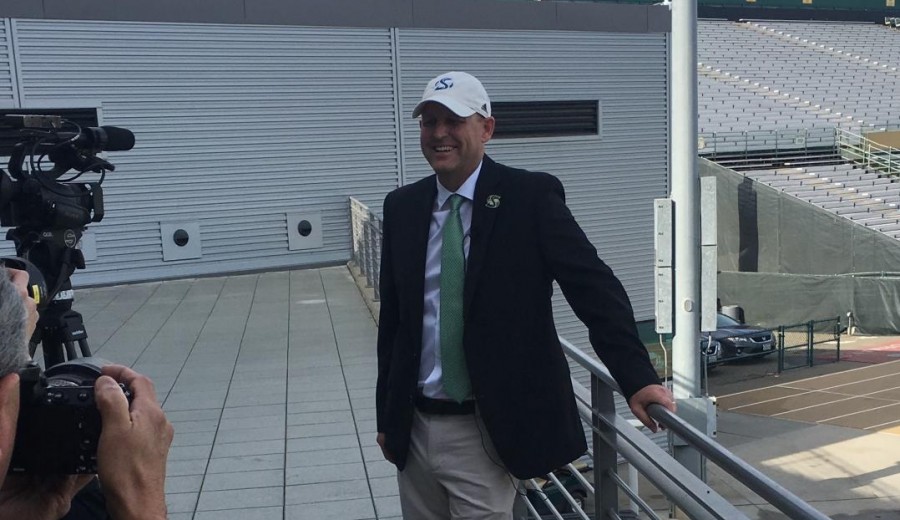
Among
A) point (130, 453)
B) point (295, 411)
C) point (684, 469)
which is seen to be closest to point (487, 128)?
point (684, 469)

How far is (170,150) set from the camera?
44.1 feet

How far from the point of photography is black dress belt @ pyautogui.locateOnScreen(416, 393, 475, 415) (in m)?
2.39

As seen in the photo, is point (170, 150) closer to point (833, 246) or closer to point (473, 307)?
point (473, 307)

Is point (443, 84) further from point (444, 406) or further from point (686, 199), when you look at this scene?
point (686, 199)

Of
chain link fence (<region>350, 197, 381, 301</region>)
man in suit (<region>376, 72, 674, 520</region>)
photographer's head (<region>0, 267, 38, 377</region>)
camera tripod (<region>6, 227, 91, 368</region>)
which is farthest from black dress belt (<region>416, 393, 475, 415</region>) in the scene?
chain link fence (<region>350, 197, 381, 301</region>)

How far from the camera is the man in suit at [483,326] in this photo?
2277mm

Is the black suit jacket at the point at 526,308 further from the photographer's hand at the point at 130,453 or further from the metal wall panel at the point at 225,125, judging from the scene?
the metal wall panel at the point at 225,125

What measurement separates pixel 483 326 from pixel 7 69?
12481 millimetres

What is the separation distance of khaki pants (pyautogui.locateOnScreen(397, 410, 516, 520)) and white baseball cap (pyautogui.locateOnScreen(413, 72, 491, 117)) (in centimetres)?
87

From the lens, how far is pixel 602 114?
16.6m

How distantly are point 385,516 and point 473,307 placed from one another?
7.39 feet

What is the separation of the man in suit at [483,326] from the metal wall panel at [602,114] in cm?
1267

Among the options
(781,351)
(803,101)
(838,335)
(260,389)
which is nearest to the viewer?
(260,389)

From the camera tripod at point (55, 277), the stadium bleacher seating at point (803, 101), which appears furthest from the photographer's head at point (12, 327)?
the stadium bleacher seating at point (803, 101)
